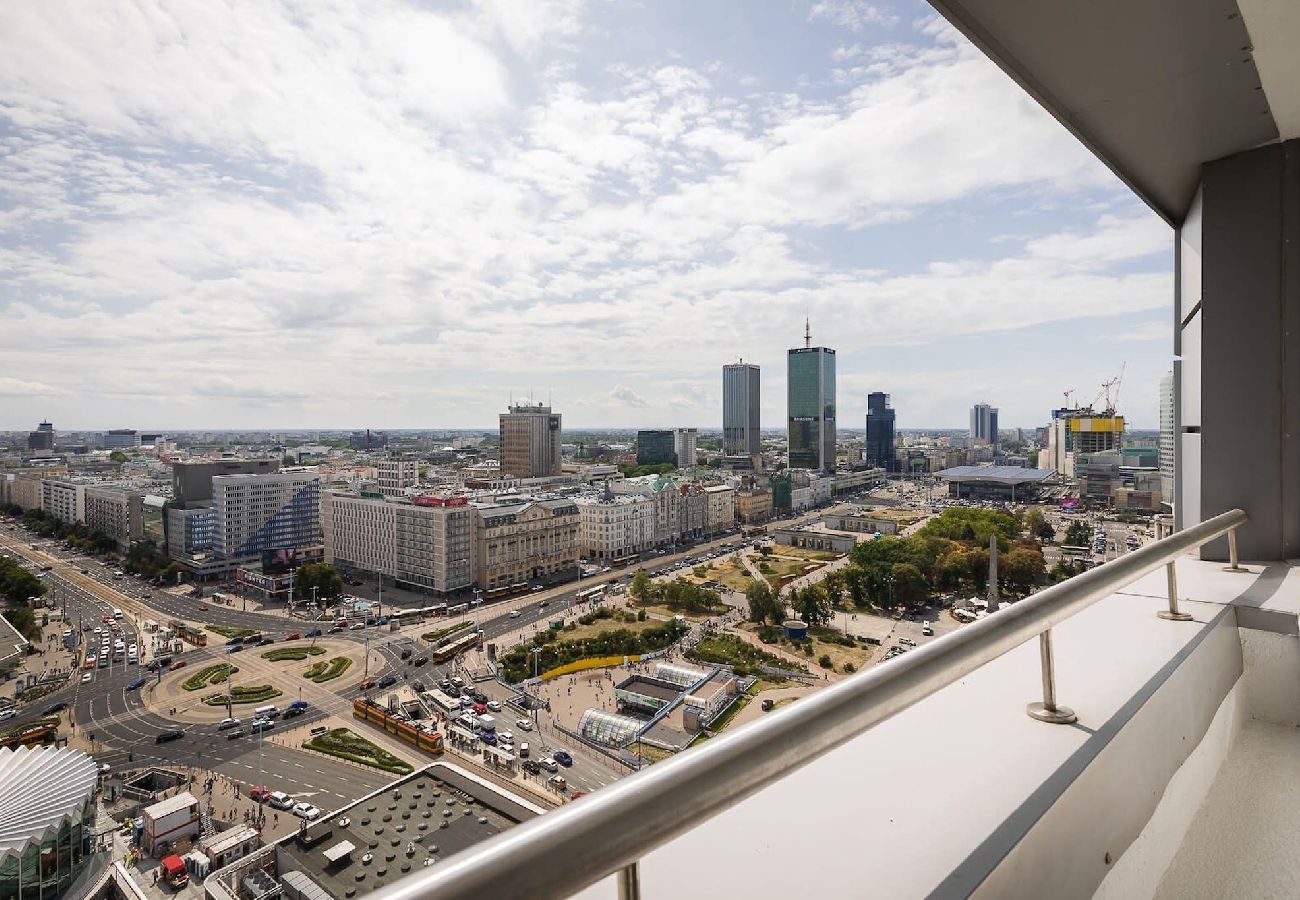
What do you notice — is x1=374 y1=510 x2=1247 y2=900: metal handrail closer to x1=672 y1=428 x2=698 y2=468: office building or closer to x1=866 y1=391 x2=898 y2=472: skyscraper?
x1=672 y1=428 x2=698 y2=468: office building

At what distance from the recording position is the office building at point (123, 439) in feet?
123

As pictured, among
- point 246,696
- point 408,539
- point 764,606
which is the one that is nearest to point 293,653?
point 246,696

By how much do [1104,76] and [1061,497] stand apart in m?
19.1

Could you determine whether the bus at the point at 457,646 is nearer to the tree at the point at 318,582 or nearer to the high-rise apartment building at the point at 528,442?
the tree at the point at 318,582

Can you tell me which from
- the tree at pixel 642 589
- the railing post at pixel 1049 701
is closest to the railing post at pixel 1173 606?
the railing post at pixel 1049 701

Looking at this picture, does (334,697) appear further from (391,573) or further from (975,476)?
(975,476)

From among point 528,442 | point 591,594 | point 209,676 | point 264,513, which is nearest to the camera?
point 209,676

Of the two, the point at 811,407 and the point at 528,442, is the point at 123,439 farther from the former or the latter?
the point at 811,407

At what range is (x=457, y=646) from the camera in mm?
8617

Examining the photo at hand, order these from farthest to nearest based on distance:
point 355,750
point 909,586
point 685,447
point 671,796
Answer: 1. point 685,447
2. point 909,586
3. point 355,750
4. point 671,796

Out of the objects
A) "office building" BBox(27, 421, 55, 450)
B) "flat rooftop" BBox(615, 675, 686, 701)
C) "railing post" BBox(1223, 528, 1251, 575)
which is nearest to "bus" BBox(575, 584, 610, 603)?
"flat rooftop" BBox(615, 675, 686, 701)

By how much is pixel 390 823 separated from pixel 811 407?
98.7ft

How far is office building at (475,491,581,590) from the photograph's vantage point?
12.6 meters

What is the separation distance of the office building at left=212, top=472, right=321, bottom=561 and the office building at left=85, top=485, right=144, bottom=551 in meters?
2.44
